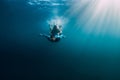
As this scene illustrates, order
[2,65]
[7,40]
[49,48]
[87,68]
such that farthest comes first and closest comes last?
[87,68], [49,48], [2,65], [7,40]

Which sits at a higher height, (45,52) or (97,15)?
(97,15)

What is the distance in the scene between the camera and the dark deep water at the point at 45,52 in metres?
10.5

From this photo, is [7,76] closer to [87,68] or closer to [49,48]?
[49,48]

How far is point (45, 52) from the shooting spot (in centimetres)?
1297

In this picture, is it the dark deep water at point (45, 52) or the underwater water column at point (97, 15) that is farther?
the dark deep water at point (45, 52)

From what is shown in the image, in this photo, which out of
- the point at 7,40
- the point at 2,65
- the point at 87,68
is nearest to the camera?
the point at 7,40

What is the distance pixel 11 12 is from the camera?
10062 mm

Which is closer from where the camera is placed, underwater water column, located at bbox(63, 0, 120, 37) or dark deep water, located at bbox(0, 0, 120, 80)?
underwater water column, located at bbox(63, 0, 120, 37)

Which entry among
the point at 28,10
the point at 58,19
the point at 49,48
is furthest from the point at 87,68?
the point at 28,10

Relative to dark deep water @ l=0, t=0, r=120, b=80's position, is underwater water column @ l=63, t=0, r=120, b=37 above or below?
above

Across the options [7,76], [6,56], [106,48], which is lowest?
[7,76]

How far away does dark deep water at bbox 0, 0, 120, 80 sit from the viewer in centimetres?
1046

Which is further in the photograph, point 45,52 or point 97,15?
point 45,52

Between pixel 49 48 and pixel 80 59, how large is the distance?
2393mm
